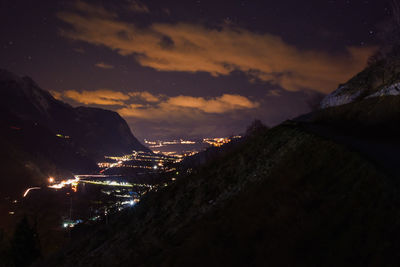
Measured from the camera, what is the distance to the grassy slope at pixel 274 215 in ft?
→ 19.8

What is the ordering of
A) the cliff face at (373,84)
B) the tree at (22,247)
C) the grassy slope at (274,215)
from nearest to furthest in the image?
the grassy slope at (274,215) → the cliff face at (373,84) → the tree at (22,247)

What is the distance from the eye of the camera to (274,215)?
26.9ft

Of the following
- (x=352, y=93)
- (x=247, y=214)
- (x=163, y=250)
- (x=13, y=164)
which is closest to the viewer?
(x=247, y=214)

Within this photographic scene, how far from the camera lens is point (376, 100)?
24.1 metres

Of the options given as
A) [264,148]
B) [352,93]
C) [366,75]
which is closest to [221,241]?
[264,148]

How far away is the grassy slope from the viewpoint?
19.8 ft

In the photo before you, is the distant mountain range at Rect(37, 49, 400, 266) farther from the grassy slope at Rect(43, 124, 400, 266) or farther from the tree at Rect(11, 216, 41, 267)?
the tree at Rect(11, 216, 41, 267)

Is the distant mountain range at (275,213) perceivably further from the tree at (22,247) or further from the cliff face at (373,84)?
the tree at (22,247)

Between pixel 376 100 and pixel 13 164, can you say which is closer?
pixel 376 100

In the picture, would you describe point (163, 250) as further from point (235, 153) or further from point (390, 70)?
point (390, 70)

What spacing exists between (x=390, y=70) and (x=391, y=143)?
2355cm

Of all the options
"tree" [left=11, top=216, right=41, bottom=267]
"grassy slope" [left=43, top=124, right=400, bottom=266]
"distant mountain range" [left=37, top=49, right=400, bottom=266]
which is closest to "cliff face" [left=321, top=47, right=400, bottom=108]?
"distant mountain range" [left=37, top=49, right=400, bottom=266]

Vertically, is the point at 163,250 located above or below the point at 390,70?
below

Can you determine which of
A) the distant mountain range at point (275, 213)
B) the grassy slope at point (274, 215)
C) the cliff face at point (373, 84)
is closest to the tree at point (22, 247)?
the distant mountain range at point (275, 213)
